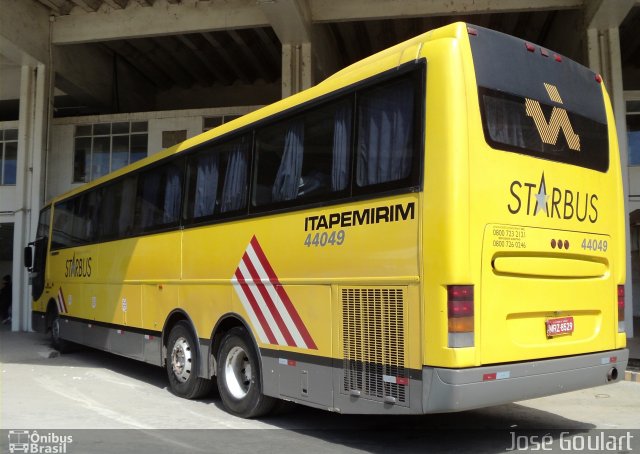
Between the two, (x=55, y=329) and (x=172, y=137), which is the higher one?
(x=172, y=137)

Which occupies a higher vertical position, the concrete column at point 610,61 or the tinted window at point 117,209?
the concrete column at point 610,61

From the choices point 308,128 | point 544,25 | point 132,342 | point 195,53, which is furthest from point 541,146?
point 195,53

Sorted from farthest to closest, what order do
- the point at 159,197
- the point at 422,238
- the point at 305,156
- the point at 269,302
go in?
1. the point at 159,197
2. the point at 269,302
3. the point at 305,156
4. the point at 422,238

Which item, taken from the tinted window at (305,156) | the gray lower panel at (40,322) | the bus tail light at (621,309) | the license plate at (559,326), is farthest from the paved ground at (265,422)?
the gray lower panel at (40,322)

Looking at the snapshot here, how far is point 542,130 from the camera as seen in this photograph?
5312 millimetres

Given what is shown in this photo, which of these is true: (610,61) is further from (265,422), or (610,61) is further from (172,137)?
(172,137)

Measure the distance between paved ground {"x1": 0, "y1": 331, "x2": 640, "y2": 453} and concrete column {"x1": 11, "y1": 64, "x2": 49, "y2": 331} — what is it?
11180 millimetres

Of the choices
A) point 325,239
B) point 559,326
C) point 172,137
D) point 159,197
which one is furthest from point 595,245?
point 172,137

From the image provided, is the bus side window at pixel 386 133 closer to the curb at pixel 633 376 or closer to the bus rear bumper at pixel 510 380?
the bus rear bumper at pixel 510 380

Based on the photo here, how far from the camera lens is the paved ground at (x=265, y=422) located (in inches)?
225

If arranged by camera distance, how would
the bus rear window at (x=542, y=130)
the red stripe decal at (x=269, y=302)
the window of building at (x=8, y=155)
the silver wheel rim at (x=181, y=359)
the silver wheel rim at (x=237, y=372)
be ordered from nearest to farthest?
the bus rear window at (x=542, y=130) < the red stripe decal at (x=269, y=302) < the silver wheel rim at (x=237, y=372) < the silver wheel rim at (x=181, y=359) < the window of building at (x=8, y=155)

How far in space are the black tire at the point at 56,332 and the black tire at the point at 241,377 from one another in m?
7.20

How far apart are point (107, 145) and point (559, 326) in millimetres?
19950

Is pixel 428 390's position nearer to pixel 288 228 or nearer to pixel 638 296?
pixel 288 228
